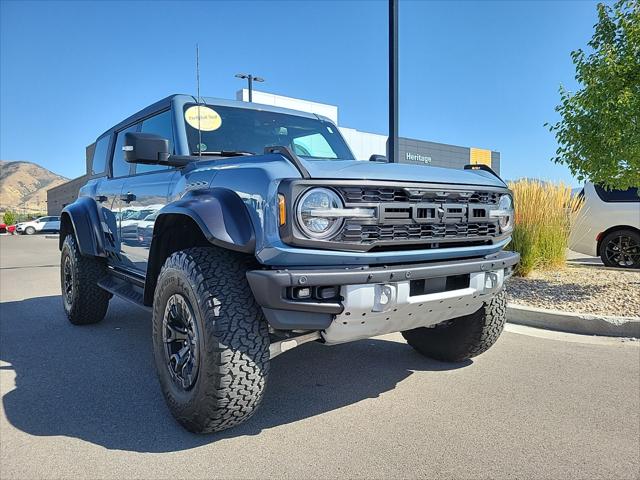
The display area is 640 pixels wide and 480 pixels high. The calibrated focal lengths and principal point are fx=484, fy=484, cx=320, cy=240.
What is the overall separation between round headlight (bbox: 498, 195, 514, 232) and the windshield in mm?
1415

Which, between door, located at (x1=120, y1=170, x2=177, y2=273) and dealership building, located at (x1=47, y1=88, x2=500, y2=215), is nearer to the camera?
door, located at (x1=120, y1=170, x2=177, y2=273)

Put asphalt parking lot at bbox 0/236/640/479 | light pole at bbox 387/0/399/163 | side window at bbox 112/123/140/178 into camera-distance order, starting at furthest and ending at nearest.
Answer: light pole at bbox 387/0/399/163
side window at bbox 112/123/140/178
asphalt parking lot at bbox 0/236/640/479

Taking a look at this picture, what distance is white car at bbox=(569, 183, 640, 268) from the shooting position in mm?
8398

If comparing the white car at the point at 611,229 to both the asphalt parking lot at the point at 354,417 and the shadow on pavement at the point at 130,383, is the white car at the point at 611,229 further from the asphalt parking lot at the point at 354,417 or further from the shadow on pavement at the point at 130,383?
the shadow on pavement at the point at 130,383

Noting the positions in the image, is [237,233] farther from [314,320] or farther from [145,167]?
[145,167]

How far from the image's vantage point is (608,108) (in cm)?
529

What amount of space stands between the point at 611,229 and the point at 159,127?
26.6 ft

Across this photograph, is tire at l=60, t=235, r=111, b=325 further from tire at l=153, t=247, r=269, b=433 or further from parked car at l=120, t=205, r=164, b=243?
tire at l=153, t=247, r=269, b=433

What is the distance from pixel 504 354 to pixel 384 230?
7.42 ft

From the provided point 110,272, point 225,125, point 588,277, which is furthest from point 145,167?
point 588,277

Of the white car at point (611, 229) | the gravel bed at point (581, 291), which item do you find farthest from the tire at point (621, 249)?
the gravel bed at point (581, 291)

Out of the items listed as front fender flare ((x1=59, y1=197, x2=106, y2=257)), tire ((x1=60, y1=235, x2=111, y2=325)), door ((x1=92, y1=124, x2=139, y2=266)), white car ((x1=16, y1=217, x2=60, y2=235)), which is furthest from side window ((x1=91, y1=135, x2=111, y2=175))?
white car ((x1=16, y1=217, x2=60, y2=235))

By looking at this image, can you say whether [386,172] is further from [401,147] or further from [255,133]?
[401,147]

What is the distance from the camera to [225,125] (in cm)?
355
